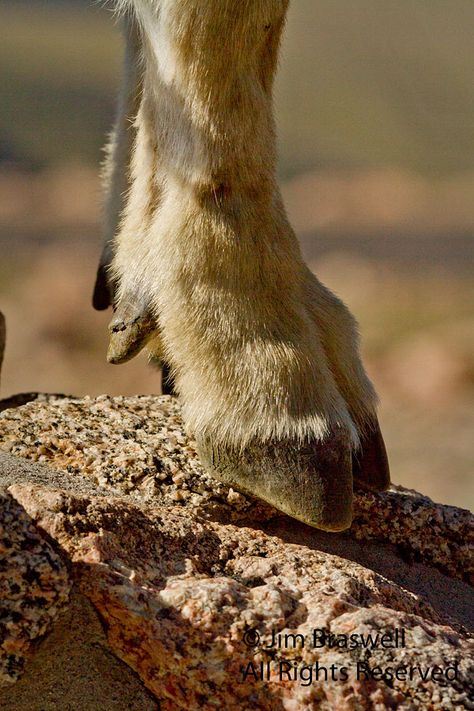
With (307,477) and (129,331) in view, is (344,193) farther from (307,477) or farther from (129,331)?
(307,477)

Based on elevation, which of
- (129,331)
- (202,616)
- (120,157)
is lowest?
(202,616)

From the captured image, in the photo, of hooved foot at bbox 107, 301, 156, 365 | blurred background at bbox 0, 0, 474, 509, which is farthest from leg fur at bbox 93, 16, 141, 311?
hooved foot at bbox 107, 301, 156, 365

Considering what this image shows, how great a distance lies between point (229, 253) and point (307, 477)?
0.50m

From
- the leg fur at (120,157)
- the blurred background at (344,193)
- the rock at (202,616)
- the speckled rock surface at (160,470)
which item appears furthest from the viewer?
the blurred background at (344,193)

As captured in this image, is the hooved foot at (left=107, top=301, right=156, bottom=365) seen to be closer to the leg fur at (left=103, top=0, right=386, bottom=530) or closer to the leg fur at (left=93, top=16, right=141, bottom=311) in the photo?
the leg fur at (left=103, top=0, right=386, bottom=530)

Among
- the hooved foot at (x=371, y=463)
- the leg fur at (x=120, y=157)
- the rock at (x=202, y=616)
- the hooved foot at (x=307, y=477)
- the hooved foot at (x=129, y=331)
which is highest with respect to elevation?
the leg fur at (x=120, y=157)

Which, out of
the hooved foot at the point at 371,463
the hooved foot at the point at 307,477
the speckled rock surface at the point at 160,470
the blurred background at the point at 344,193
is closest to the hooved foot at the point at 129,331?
the speckled rock surface at the point at 160,470

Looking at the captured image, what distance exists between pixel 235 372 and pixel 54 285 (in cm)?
616

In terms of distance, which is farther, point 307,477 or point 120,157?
point 120,157

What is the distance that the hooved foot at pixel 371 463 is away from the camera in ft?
9.29

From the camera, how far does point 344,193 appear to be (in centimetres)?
1373

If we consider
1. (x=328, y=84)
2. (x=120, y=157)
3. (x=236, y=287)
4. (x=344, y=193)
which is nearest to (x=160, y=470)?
(x=236, y=287)

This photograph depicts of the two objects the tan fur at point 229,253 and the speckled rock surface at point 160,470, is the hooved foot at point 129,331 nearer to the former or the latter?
the tan fur at point 229,253

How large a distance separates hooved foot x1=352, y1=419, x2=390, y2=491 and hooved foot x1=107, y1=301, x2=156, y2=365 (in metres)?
0.53
